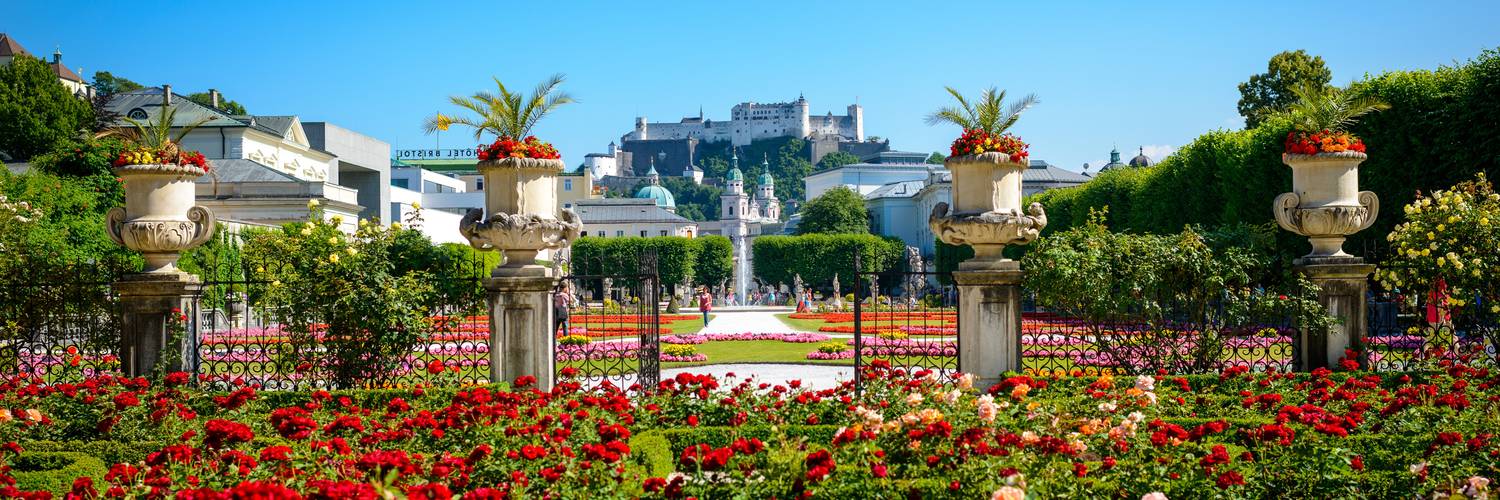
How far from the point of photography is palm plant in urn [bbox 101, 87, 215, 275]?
11.5 m

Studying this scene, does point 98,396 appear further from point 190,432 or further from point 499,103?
point 499,103

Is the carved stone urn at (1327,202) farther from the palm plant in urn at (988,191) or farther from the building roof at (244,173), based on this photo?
the building roof at (244,173)

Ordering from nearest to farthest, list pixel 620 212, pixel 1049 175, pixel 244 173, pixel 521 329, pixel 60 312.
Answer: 1. pixel 521 329
2. pixel 60 312
3. pixel 244 173
4. pixel 1049 175
5. pixel 620 212

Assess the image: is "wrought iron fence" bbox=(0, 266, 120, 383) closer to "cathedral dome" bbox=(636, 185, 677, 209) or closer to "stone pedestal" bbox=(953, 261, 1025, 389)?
"stone pedestal" bbox=(953, 261, 1025, 389)

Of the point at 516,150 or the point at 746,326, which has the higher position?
the point at 516,150

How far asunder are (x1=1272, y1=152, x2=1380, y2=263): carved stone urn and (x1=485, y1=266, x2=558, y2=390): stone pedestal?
688 cm

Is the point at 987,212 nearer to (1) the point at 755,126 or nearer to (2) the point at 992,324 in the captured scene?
(2) the point at 992,324

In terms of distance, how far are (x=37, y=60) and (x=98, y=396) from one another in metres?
44.7

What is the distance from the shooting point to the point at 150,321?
11.6m

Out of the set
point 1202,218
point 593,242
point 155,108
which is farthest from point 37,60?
point 1202,218

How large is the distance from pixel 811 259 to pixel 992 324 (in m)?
66.1

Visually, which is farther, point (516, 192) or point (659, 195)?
point (659, 195)

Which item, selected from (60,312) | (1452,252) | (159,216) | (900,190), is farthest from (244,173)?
(900,190)

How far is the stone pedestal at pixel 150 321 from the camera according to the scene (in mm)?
11547
